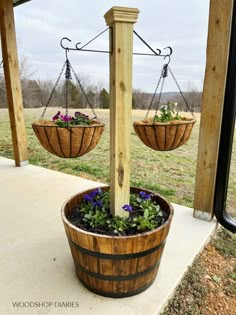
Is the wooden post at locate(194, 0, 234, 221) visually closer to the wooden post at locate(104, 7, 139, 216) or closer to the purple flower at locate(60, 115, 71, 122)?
the wooden post at locate(104, 7, 139, 216)

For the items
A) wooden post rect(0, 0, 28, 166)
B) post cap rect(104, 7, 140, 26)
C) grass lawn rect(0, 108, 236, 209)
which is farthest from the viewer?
wooden post rect(0, 0, 28, 166)

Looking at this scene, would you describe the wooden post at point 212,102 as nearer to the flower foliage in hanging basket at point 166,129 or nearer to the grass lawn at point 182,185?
the grass lawn at point 182,185

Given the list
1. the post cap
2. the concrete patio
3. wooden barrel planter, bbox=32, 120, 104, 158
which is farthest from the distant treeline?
the concrete patio

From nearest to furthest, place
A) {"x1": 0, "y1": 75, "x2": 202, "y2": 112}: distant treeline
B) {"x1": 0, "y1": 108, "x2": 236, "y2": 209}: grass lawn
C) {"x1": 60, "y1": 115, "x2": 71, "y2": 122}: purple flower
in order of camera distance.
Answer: {"x1": 60, "y1": 115, "x2": 71, "y2": 122}: purple flower < {"x1": 0, "y1": 75, "x2": 202, "y2": 112}: distant treeline < {"x1": 0, "y1": 108, "x2": 236, "y2": 209}: grass lawn

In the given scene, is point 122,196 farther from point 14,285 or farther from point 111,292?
point 14,285

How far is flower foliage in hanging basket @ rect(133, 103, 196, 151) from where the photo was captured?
1.43 m

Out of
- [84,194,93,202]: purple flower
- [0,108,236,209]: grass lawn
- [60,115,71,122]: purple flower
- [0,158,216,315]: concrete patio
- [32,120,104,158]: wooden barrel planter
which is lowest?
[0,158,216,315]: concrete patio

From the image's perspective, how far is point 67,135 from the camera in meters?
1.41

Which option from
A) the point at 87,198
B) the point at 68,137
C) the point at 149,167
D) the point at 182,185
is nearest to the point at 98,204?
the point at 87,198

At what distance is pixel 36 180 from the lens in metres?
2.80

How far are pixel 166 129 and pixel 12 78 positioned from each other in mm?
2358

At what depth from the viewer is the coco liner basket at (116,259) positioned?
1077 millimetres

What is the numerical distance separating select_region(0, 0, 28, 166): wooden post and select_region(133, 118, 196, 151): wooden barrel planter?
84.7 inches

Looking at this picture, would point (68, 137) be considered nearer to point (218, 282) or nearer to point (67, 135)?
point (67, 135)
